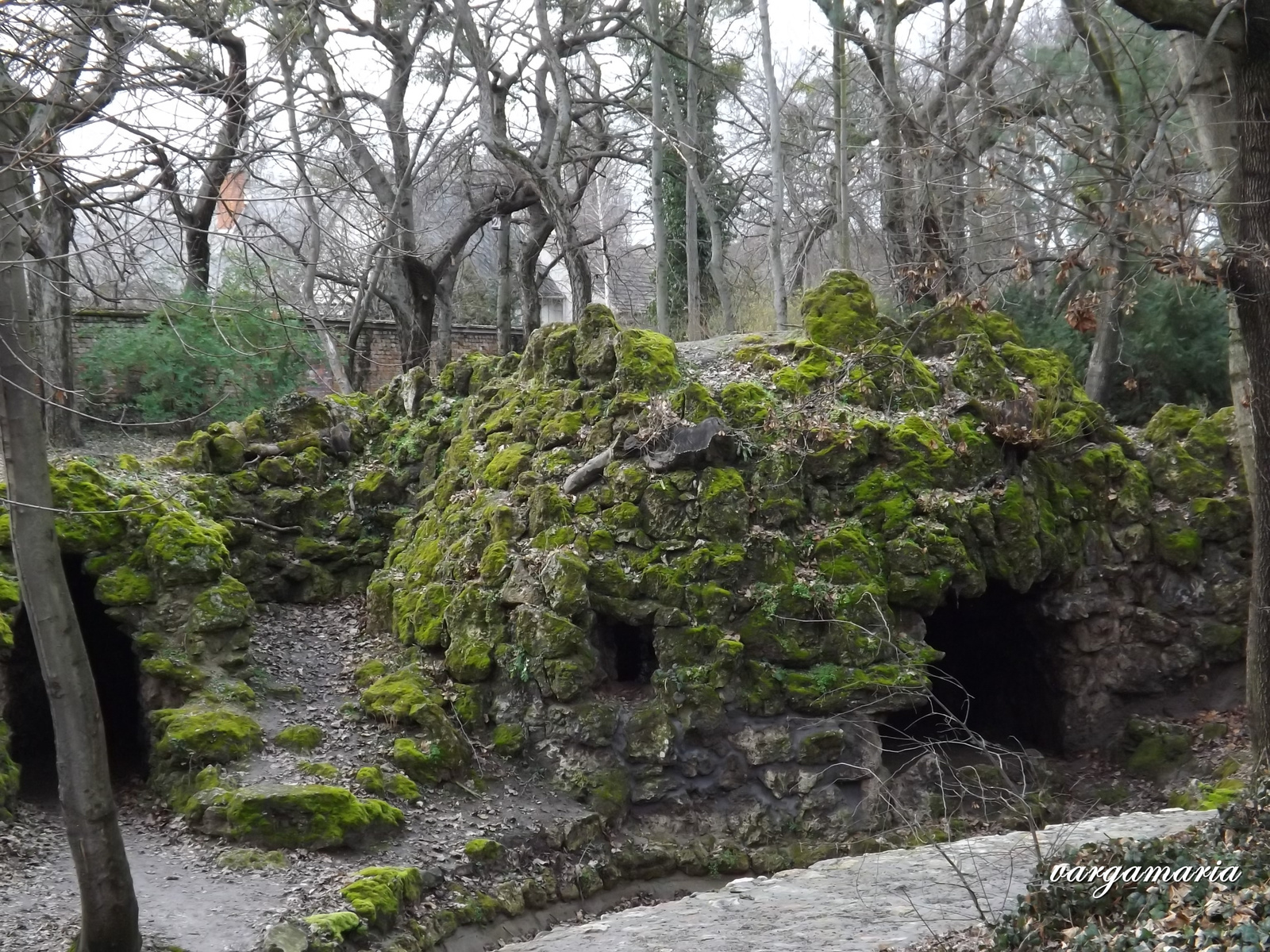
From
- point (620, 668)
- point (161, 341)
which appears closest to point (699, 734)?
point (620, 668)

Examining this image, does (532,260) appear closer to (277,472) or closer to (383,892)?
(277,472)

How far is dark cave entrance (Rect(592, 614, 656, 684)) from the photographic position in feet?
34.0

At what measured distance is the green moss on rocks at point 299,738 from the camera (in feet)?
30.1

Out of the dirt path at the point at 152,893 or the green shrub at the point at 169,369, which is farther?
the green shrub at the point at 169,369

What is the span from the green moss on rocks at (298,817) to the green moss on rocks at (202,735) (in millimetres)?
609

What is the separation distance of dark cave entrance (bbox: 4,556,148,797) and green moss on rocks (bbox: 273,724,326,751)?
1408mm

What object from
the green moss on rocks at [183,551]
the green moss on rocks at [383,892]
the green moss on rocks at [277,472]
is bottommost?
the green moss on rocks at [383,892]

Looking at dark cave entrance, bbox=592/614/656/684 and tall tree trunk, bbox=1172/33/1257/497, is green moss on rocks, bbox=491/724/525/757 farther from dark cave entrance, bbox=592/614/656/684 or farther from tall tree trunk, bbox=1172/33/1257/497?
tall tree trunk, bbox=1172/33/1257/497

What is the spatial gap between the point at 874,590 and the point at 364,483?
22.2ft

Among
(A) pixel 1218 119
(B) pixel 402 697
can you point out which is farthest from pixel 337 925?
(A) pixel 1218 119

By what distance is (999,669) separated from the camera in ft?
41.9

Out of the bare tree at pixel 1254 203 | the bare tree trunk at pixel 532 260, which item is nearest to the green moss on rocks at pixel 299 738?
the bare tree at pixel 1254 203

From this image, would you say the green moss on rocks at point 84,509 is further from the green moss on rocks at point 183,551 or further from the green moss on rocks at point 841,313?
the green moss on rocks at point 841,313

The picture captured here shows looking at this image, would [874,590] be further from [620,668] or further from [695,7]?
[695,7]
